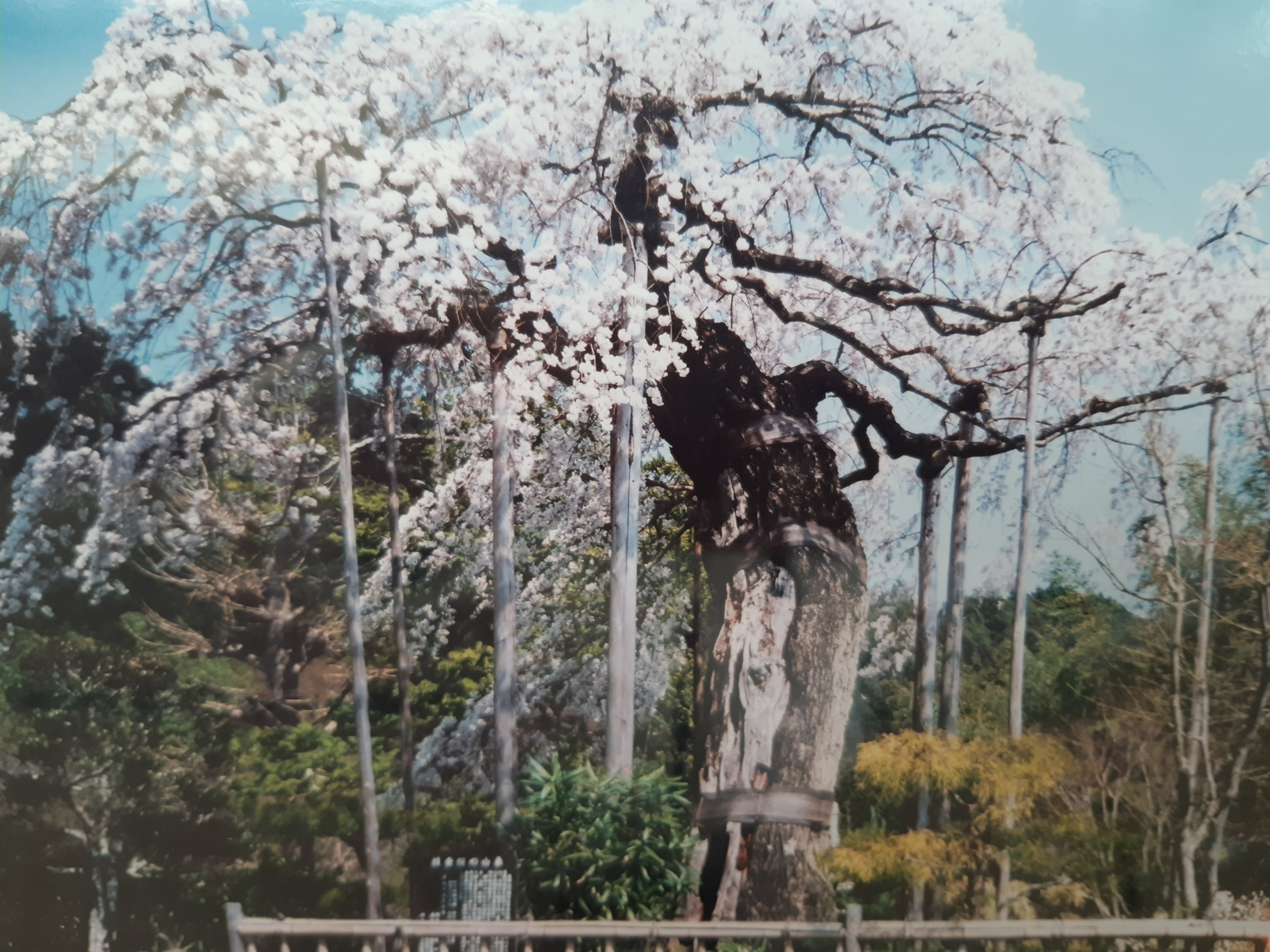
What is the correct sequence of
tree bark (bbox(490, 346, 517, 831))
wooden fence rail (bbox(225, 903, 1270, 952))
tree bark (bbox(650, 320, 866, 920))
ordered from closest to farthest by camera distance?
wooden fence rail (bbox(225, 903, 1270, 952)) → tree bark (bbox(650, 320, 866, 920)) → tree bark (bbox(490, 346, 517, 831))

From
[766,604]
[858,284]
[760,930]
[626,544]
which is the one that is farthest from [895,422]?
[760,930]

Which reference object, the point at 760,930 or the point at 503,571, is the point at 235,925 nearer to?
the point at 503,571

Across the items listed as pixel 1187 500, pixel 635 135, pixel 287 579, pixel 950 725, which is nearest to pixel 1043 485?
pixel 1187 500

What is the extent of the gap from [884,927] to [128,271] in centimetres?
350

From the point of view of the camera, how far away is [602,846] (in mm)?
3084

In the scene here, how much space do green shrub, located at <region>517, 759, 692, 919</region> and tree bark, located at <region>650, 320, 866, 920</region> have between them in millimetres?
200

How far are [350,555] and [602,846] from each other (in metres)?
1.36

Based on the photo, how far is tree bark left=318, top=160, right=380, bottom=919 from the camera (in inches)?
130

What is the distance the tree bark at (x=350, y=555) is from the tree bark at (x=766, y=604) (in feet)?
3.78

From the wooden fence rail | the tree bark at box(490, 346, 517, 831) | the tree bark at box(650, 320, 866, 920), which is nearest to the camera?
the wooden fence rail

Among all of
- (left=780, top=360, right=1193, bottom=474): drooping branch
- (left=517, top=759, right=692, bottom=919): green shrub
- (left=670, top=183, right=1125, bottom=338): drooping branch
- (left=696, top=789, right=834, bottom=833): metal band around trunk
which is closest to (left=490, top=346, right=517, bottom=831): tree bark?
(left=517, top=759, right=692, bottom=919): green shrub

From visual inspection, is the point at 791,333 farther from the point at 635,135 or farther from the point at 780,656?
the point at 780,656

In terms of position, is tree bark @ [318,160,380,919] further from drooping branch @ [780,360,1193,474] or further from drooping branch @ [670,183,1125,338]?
drooping branch @ [780,360,1193,474]

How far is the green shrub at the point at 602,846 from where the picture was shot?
3045mm
